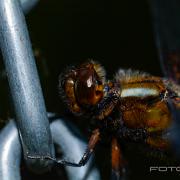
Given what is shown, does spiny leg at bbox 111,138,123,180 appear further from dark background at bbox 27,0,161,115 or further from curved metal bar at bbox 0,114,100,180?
curved metal bar at bbox 0,114,100,180

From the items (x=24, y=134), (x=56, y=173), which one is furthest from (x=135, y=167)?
(x=24, y=134)

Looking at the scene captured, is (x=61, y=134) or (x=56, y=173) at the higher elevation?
(x=61, y=134)

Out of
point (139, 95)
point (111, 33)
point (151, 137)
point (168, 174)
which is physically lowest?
point (168, 174)

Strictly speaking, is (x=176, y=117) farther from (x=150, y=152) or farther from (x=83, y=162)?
(x=83, y=162)

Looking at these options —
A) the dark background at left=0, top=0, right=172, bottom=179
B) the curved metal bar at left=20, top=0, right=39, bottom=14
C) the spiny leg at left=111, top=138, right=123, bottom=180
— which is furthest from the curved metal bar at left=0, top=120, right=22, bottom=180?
the dark background at left=0, top=0, right=172, bottom=179

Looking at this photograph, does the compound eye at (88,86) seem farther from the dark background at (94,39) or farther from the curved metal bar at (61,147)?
the dark background at (94,39)

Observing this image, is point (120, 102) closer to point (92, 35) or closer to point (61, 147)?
point (61, 147)
